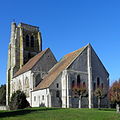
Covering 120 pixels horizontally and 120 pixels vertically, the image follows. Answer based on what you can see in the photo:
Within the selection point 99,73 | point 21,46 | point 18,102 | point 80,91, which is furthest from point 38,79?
point 21,46

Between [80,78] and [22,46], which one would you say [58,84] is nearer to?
[80,78]

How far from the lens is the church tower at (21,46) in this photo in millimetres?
73125

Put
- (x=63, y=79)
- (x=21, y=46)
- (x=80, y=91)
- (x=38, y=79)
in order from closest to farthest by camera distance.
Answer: (x=80, y=91)
(x=63, y=79)
(x=38, y=79)
(x=21, y=46)

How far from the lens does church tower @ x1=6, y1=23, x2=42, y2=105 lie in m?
73.1

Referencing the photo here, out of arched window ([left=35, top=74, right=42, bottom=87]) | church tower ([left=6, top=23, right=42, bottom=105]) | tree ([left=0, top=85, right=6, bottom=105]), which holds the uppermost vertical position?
church tower ([left=6, top=23, right=42, bottom=105])

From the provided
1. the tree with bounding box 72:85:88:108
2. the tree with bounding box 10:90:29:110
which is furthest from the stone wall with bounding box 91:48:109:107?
the tree with bounding box 10:90:29:110

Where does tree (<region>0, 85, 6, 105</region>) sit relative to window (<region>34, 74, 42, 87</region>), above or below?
below

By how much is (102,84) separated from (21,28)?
30263 mm

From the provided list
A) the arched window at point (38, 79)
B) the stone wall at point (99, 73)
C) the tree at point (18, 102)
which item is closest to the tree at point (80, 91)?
the stone wall at point (99, 73)

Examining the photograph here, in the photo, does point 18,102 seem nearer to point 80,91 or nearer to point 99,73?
point 80,91

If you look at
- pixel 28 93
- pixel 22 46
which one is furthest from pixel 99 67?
pixel 22 46

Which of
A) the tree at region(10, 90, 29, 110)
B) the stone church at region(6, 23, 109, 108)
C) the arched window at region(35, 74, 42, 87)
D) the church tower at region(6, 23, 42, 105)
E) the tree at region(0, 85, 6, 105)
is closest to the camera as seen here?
the tree at region(10, 90, 29, 110)

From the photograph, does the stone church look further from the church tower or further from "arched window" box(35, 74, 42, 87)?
the church tower

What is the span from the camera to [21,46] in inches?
2916
